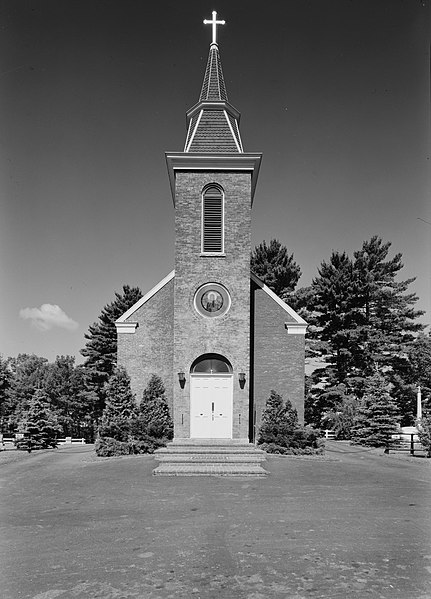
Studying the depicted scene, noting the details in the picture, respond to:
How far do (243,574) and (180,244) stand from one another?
1837 centimetres

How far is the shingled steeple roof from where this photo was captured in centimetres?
2498

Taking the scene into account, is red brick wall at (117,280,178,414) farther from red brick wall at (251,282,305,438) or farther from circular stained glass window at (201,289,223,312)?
red brick wall at (251,282,305,438)

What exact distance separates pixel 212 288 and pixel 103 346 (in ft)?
101

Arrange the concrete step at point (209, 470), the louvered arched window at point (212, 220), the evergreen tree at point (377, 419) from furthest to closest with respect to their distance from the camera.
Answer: the evergreen tree at point (377, 419), the louvered arched window at point (212, 220), the concrete step at point (209, 470)

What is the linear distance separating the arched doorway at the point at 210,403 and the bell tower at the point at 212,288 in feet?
0.15

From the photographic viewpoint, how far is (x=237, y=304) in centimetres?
2364

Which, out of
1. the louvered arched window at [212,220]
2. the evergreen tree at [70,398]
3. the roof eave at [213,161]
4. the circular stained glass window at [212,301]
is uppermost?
the roof eave at [213,161]

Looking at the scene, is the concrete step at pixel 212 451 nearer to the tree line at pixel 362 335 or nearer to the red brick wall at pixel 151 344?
the red brick wall at pixel 151 344

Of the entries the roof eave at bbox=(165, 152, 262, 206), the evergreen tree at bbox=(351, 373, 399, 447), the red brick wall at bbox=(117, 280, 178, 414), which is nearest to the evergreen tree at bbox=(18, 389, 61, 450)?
the red brick wall at bbox=(117, 280, 178, 414)

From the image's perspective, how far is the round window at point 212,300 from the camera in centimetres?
2367

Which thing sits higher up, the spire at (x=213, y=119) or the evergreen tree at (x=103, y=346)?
the spire at (x=213, y=119)

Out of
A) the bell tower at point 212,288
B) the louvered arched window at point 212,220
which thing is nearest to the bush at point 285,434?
the bell tower at point 212,288

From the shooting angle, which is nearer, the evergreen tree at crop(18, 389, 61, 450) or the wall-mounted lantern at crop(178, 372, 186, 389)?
the wall-mounted lantern at crop(178, 372, 186, 389)

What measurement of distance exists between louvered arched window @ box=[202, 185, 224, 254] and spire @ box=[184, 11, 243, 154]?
1.97 meters
